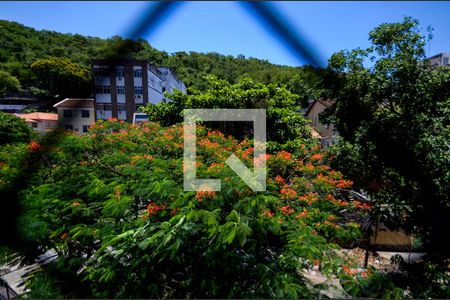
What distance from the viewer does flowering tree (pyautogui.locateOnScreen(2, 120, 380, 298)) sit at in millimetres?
2805

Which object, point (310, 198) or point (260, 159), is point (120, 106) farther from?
point (310, 198)

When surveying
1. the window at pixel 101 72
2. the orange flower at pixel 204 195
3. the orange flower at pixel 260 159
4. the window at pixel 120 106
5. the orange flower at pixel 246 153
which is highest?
the window at pixel 120 106

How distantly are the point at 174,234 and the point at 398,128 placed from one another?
214 inches

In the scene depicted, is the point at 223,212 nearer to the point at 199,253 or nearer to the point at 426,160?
the point at 199,253

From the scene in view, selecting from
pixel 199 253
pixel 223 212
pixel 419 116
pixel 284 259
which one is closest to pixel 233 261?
pixel 199 253

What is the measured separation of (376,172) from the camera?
240 inches

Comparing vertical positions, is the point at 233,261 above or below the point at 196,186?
below

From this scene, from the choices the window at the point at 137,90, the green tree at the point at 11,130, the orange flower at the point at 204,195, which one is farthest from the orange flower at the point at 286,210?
the window at the point at 137,90

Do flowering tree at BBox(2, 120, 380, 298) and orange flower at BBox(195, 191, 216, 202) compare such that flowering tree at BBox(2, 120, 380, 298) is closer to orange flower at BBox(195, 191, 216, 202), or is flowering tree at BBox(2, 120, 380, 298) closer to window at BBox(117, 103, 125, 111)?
orange flower at BBox(195, 191, 216, 202)

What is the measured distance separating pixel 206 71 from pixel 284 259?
8.47 metres

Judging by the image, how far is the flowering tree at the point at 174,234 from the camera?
2.80 meters
